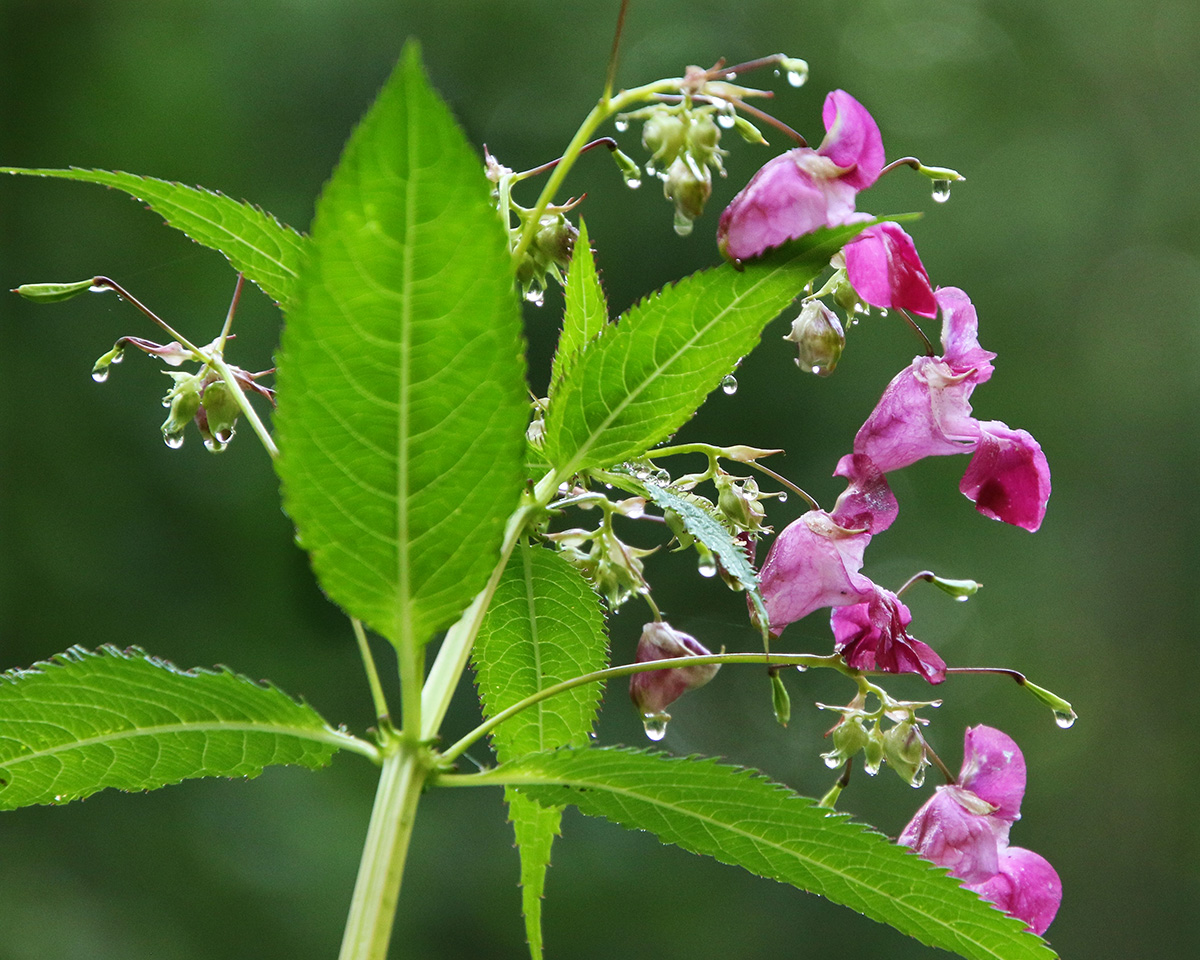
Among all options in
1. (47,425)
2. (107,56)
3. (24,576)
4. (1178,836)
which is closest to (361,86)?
(107,56)

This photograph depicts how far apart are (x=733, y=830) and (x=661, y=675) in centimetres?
14

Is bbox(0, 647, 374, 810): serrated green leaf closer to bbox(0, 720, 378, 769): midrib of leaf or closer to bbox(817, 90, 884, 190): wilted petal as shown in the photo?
bbox(0, 720, 378, 769): midrib of leaf

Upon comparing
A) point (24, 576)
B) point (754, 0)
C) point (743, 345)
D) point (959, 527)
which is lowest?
point (743, 345)

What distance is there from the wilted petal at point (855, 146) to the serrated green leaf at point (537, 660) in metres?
0.21

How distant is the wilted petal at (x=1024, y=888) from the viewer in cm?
56

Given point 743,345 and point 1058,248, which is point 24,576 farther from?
point 1058,248

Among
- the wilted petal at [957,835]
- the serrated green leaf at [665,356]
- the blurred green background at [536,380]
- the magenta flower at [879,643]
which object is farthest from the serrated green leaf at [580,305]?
the blurred green background at [536,380]

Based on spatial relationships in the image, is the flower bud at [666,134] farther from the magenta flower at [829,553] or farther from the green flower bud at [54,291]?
the green flower bud at [54,291]

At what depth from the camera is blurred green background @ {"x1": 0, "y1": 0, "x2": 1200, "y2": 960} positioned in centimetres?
378

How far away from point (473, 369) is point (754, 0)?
4850 mm

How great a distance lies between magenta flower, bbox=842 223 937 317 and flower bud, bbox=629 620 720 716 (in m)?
0.19

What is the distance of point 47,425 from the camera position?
156 inches

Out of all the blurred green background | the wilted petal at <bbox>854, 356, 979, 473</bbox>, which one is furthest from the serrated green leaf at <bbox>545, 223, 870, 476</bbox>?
the blurred green background

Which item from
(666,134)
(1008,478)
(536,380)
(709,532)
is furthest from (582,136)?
(536,380)
